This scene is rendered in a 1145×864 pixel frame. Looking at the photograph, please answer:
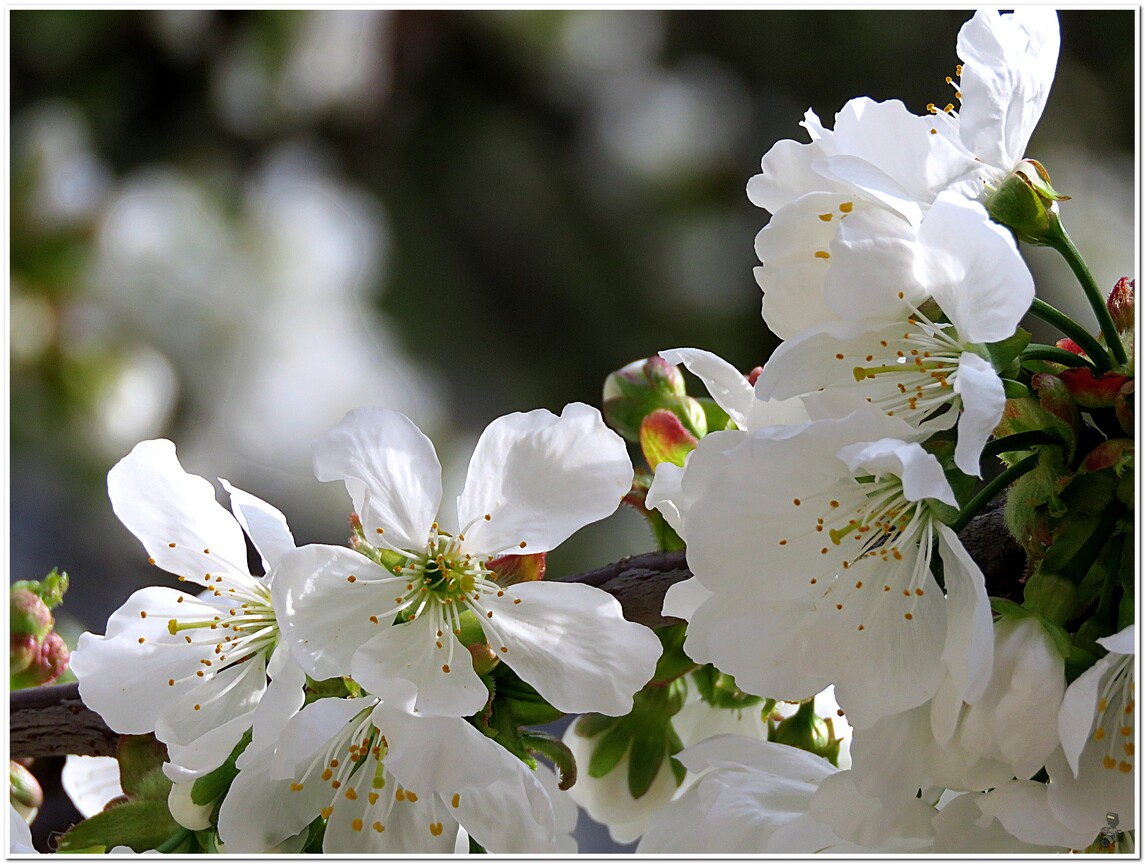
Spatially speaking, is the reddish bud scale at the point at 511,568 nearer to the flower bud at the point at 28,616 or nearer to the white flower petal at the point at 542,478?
the white flower petal at the point at 542,478

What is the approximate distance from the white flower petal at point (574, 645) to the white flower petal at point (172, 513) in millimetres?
95

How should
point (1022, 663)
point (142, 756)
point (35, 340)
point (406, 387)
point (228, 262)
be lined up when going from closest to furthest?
point (1022, 663) < point (142, 756) < point (35, 340) < point (228, 262) < point (406, 387)

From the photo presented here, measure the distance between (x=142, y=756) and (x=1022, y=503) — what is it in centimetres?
28

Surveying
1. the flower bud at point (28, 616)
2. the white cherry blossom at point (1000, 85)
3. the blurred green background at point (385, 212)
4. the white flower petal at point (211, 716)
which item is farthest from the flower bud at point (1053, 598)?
the blurred green background at point (385, 212)

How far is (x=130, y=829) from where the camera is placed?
1.26 feet

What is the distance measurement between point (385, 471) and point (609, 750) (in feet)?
0.58

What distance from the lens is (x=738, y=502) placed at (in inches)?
11.9

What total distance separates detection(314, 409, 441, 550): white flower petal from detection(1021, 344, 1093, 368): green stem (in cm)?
16

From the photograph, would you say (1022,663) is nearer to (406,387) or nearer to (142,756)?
(142,756)

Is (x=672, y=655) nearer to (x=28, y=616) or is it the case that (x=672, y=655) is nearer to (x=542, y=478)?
(x=542, y=478)

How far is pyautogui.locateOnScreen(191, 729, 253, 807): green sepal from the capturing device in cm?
35

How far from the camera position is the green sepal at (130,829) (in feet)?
1.25

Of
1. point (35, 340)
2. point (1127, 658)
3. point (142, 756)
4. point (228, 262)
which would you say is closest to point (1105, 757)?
point (1127, 658)

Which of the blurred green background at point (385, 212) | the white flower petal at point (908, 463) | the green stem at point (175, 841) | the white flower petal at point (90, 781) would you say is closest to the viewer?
the white flower petal at point (908, 463)
